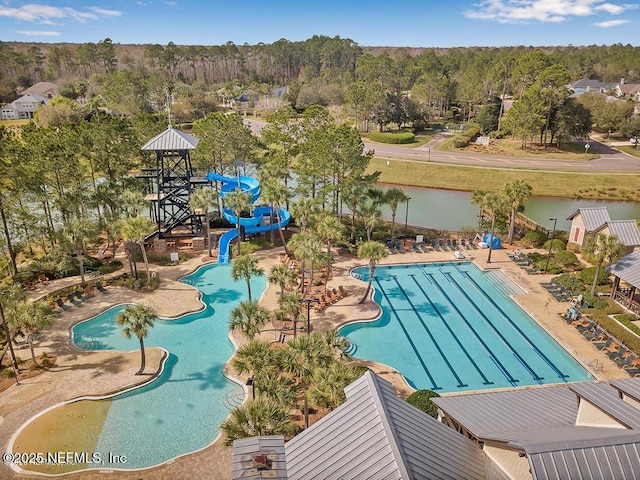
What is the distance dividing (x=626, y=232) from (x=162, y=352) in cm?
3996

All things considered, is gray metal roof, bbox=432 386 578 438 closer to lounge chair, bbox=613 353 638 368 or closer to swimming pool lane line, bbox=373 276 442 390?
swimming pool lane line, bbox=373 276 442 390

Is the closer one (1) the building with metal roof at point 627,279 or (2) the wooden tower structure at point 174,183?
(1) the building with metal roof at point 627,279

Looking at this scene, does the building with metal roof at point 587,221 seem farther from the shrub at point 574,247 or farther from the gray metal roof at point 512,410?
the gray metal roof at point 512,410

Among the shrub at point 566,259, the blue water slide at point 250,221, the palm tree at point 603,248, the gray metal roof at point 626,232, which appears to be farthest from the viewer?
the blue water slide at point 250,221

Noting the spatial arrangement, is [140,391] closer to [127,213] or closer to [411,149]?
[127,213]

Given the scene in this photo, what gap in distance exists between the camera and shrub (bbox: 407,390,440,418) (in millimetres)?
22719

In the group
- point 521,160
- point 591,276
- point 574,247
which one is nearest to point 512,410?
point 591,276

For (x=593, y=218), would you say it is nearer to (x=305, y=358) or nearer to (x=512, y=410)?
(x=512, y=410)

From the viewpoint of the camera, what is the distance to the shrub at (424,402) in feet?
74.5

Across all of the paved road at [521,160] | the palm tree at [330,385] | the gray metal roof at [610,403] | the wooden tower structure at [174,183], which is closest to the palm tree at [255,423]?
the palm tree at [330,385]

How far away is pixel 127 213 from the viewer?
42.1m

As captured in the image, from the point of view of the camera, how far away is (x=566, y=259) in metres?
41.4

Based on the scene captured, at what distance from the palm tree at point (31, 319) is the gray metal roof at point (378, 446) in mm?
20924

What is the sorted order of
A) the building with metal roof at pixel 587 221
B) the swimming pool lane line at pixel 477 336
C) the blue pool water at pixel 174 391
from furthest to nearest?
the building with metal roof at pixel 587 221 → the swimming pool lane line at pixel 477 336 → the blue pool water at pixel 174 391
